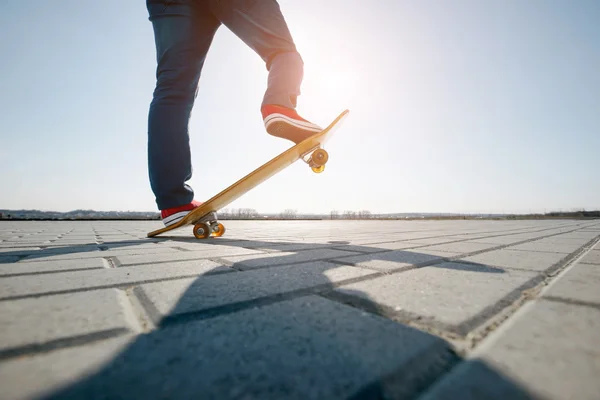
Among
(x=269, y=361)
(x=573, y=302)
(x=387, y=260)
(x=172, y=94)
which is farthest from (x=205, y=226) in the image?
(x=573, y=302)

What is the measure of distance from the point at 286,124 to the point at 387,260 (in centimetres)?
145

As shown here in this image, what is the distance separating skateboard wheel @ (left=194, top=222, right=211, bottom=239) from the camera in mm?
2525

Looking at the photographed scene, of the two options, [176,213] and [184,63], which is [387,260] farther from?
[184,63]

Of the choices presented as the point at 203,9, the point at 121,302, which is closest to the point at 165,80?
the point at 203,9

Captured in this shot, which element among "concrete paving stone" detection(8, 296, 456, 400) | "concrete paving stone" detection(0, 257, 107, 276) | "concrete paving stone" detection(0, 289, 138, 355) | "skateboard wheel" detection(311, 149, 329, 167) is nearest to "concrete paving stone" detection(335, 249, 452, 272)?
"concrete paving stone" detection(8, 296, 456, 400)

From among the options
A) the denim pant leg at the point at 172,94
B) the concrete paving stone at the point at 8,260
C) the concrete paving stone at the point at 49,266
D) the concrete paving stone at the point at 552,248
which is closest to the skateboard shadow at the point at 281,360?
the concrete paving stone at the point at 49,266

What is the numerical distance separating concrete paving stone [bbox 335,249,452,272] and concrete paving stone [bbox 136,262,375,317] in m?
0.11

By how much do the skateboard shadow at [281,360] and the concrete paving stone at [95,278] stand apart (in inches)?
13.3

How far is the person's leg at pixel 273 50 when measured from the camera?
7.14ft

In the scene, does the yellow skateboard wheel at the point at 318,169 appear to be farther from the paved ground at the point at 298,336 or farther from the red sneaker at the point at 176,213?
the paved ground at the point at 298,336

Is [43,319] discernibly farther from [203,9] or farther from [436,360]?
[203,9]

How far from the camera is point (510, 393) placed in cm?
34

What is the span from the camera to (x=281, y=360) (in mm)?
404

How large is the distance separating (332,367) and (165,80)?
246 centimetres
